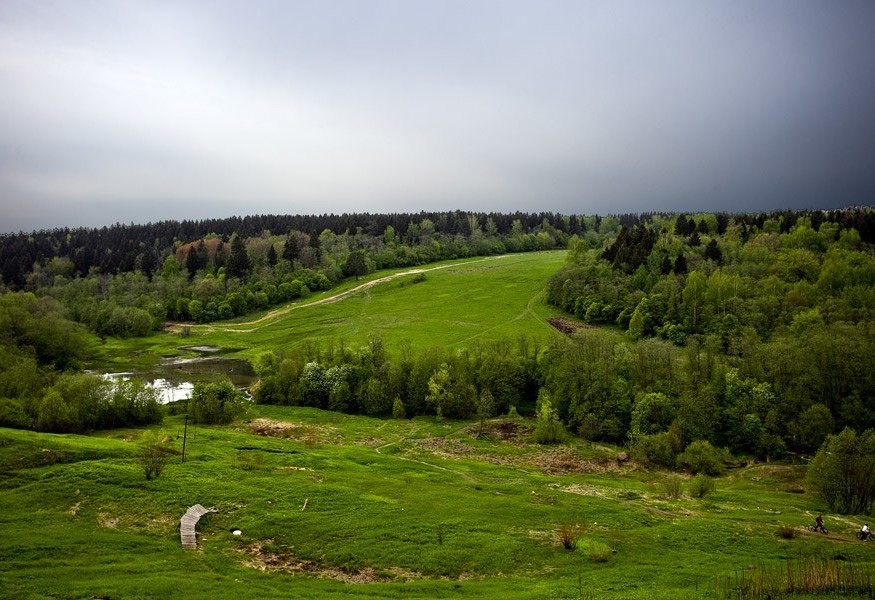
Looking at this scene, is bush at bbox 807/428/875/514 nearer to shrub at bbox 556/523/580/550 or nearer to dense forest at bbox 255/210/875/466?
dense forest at bbox 255/210/875/466

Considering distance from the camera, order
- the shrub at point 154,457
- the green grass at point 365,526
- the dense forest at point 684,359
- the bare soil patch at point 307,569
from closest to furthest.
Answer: the green grass at point 365,526, the bare soil patch at point 307,569, the shrub at point 154,457, the dense forest at point 684,359

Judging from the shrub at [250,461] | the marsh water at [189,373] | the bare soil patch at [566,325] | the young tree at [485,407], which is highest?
the bare soil patch at [566,325]

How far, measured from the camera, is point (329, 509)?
48.7 meters

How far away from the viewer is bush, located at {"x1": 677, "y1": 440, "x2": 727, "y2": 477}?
71312 millimetres

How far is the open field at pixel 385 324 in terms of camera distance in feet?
483

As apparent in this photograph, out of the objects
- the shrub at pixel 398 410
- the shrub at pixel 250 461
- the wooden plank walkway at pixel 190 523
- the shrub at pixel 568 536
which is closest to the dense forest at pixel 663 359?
the shrub at pixel 398 410

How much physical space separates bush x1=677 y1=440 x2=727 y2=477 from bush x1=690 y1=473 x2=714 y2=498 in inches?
481

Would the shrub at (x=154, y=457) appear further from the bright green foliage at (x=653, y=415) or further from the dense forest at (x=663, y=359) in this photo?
the bright green foliage at (x=653, y=415)

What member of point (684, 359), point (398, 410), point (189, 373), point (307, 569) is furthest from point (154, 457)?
point (189, 373)

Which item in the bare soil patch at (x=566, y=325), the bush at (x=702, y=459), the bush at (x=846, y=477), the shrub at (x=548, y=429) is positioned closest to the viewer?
the bush at (x=846, y=477)

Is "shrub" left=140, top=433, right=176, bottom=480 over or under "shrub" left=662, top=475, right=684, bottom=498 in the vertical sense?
over

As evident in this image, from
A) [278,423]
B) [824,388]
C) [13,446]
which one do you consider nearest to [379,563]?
[13,446]

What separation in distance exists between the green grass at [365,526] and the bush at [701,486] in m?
1.58

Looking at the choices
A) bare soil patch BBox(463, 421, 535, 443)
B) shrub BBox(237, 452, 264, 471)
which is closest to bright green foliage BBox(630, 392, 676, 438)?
bare soil patch BBox(463, 421, 535, 443)
